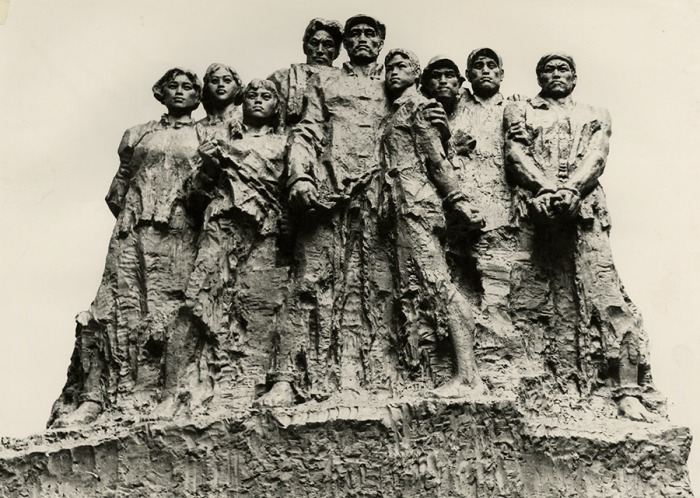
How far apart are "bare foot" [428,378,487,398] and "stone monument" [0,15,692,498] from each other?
0.02m

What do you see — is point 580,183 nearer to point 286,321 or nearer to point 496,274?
point 496,274

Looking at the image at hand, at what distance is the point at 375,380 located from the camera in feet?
34.8

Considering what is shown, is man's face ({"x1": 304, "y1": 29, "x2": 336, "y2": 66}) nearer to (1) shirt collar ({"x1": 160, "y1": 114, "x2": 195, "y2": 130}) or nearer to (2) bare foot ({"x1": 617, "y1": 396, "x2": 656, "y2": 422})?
(1) shirt collar ({"x1": 160, "y1": 114, "x2": 195, "y2": 130})

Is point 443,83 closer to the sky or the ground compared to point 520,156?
closer to the sky

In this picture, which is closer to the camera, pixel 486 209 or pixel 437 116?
pixel 437 116

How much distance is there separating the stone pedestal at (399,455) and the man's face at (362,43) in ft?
10.8

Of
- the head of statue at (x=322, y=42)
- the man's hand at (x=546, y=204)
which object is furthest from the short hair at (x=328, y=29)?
the man's hand at (x=546, y=204)

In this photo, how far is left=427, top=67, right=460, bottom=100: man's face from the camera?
11.6m

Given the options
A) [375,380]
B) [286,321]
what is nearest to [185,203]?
[286,321]

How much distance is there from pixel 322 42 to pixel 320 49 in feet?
0.26

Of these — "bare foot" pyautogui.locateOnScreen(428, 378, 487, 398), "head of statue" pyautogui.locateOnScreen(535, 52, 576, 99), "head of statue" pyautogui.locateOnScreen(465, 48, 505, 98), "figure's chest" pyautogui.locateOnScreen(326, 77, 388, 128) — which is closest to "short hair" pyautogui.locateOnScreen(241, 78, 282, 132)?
"figure's chest" pyautogui.locateOnScreen(326, 77, 388, 128)

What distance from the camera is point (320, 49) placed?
12211 mm

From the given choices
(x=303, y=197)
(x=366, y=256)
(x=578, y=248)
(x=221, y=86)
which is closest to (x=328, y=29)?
(x=221, y=86)

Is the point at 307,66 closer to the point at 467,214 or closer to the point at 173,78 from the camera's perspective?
the point at 173,78
